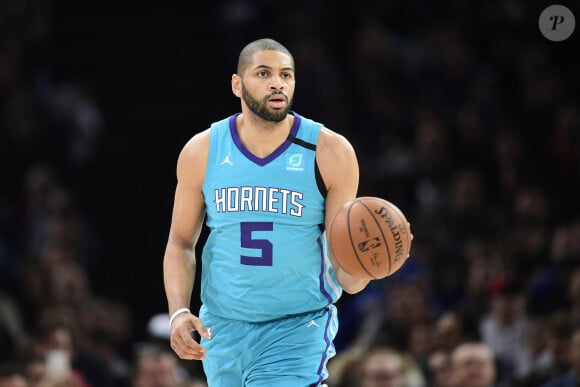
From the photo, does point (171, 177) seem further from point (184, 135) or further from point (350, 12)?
point (350, 12)

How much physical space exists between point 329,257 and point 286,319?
17.5 inches

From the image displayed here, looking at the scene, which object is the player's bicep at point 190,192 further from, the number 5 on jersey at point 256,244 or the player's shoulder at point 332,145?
the player's shoulder at point 332,145

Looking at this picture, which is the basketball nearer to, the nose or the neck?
the neck

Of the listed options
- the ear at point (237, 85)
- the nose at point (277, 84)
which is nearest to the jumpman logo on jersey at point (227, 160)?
the ear at point (237, 85)

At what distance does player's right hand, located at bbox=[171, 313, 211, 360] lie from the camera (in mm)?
6117

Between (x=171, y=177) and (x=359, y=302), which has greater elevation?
(x=171, y=177)

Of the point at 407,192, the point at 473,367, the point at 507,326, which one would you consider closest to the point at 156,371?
the point at 473,367

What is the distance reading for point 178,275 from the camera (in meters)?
6.62

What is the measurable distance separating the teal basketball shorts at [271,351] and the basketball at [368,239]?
50cm

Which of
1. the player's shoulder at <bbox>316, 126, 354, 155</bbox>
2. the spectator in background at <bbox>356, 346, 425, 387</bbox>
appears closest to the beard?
the player's shoulder at <bbox>316, 126, 354, 155</bbox>

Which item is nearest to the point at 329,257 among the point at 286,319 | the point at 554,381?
the point at 286,319

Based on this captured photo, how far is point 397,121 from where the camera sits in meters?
15.1

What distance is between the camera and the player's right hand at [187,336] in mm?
6117

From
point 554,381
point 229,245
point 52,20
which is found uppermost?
point 52,20
